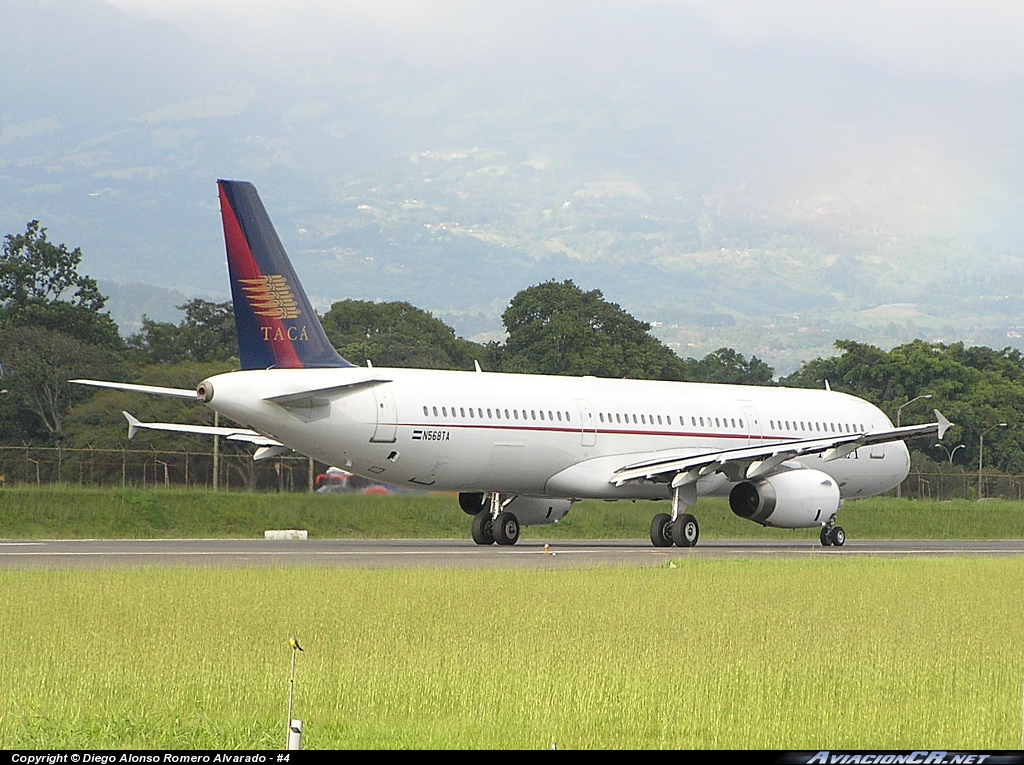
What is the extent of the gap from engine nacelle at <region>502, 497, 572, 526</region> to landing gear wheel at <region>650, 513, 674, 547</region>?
2822 millimetres

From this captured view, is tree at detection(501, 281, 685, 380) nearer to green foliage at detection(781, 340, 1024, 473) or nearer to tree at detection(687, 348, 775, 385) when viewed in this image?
tree at detection(687, 348, 775, 385)

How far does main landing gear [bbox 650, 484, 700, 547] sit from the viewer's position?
3672 cm

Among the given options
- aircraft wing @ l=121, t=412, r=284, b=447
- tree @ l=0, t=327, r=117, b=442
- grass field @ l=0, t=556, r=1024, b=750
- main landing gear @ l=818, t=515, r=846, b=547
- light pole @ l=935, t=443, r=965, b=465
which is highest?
tree @ l=0, t=327, r=117, b=442

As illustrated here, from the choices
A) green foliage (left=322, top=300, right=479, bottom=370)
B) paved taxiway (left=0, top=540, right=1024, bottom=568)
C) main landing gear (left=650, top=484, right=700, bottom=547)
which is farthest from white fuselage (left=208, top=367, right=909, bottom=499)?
green foliage (left=322, top=300, right=479, bottom=370)

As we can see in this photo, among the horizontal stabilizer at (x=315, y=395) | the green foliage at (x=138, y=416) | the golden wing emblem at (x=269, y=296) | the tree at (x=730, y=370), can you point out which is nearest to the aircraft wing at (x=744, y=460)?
the horizontal stabilizer at (x=315, y=395)

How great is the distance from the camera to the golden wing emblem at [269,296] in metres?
33.3

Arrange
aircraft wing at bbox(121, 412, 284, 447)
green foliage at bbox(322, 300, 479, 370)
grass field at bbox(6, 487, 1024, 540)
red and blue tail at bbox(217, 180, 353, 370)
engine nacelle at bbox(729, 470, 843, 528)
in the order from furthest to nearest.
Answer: green foliage at bbox(322, 300, 479, 370) → grass field at bbox(6, 487, 1024, 540) → aircraft wing at bbox(121, 412, 284, 447) → engine nacelle at bbox(729, 470, 843, 528) → red and blue tail at bbox(217, 180, 353, 370)

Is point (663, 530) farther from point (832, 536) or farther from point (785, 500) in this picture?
point (832, 536)

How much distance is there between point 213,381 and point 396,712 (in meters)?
22.2

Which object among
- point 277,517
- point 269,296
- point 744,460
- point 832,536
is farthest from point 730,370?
point 269,296

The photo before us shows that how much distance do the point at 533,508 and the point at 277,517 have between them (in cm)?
944

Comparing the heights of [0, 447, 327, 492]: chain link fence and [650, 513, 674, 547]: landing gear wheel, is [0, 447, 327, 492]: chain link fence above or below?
above

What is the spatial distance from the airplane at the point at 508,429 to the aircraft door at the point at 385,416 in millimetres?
36

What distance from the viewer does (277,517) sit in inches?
1763
